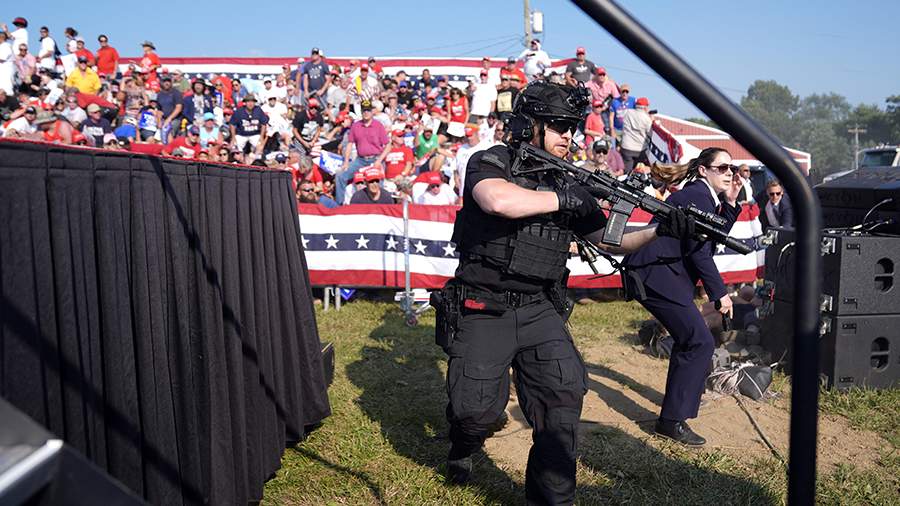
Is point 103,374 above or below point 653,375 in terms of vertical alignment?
above

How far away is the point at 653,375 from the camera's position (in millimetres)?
6984

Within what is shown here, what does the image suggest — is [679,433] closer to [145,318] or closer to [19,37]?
[145,318]

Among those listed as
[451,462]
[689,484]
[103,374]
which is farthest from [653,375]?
[103,374]

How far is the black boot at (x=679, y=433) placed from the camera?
5.20 metres

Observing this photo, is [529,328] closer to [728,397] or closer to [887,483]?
[887,483]

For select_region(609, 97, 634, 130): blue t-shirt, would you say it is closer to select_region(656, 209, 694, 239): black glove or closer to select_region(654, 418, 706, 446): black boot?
select_region(654, 418, 706, 446): black boot

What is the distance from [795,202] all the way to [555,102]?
2.86 m

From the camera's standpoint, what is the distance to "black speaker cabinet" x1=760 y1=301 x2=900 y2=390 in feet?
20.5

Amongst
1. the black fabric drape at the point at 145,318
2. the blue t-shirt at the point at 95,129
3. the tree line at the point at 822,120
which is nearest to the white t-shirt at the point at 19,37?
the blue t-shirt at the point at 95,129

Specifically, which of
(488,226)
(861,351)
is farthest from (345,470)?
(861,351)

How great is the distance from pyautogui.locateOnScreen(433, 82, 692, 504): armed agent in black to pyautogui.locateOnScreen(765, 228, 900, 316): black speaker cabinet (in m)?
3.28

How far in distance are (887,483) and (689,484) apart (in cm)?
130

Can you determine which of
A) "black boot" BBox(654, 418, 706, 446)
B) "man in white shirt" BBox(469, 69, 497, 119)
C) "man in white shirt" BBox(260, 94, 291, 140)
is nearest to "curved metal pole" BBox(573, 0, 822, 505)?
"black boot" BBox(654, 418, 706, 446)

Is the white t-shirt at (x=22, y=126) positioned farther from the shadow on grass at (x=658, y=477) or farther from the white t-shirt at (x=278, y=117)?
the shadow on grass at (x=658, y=477)
